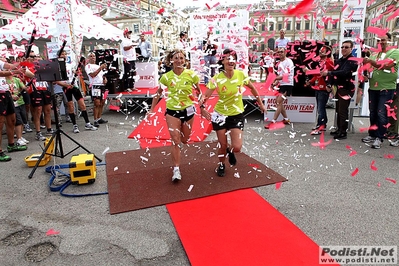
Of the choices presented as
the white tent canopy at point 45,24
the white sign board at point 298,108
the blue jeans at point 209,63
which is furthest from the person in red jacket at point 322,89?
the white tent canopy at point 45,24

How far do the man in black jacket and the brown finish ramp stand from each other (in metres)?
2.63

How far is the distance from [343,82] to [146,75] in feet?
25.4

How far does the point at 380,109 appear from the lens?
5.98 meters

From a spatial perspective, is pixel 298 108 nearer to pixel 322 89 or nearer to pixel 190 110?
pixel 322 89

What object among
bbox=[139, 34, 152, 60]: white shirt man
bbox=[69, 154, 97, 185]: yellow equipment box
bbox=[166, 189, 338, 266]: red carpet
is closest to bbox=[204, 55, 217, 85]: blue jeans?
bbox=[139, 34, 152, 60]: white shirt man

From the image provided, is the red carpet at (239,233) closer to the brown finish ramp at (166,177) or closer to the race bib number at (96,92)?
the brown finish ramp at (166,177)

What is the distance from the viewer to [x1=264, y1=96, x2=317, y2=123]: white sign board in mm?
8102

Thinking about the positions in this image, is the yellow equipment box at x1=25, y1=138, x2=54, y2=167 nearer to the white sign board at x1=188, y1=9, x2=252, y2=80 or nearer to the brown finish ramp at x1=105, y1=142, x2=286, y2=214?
the brown finish ramp at x1=105, y1=142, x2=286, y2=214

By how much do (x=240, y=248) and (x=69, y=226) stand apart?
1.99m

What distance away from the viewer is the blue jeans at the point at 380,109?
5.88m

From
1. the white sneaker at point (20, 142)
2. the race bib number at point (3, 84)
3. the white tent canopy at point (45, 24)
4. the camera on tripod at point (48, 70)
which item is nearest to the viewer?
the camera on tripod at point (48, 70)

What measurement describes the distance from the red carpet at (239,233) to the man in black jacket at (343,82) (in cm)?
367

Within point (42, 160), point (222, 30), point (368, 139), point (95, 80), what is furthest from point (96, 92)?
point (222, 30)

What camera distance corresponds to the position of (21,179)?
4.87 meters
